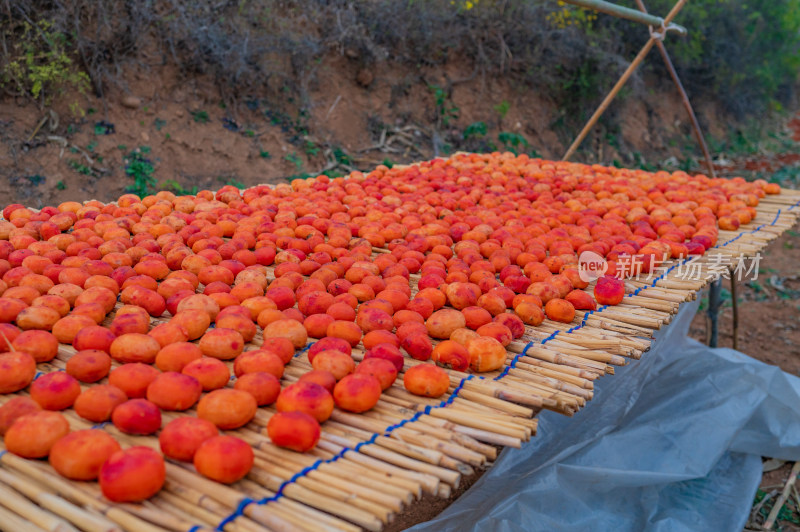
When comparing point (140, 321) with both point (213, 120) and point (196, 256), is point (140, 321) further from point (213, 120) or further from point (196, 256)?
point (213, 120)

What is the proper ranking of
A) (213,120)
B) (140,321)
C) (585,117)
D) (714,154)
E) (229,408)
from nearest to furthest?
(229,408), (140,321), (213,120), (585,117), (714,154)

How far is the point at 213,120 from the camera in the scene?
6.88 m

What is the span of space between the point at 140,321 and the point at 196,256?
57cm

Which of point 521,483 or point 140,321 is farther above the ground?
point 140,321

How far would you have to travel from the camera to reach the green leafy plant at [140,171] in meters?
5.84

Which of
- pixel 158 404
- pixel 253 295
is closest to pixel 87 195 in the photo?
pixel 253 295

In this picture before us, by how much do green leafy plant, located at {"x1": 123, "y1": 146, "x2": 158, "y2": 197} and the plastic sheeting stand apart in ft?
15.9

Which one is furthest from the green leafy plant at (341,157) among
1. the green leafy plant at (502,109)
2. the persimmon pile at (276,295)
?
the persimmon pile at (276,295)

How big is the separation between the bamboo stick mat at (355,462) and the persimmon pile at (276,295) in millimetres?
35

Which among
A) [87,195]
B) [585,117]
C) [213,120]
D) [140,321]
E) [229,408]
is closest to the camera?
[229,408]

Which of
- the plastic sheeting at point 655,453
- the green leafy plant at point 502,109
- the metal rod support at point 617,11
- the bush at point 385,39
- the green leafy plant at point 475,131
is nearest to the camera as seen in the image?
the plastic sheeting at point 655,453

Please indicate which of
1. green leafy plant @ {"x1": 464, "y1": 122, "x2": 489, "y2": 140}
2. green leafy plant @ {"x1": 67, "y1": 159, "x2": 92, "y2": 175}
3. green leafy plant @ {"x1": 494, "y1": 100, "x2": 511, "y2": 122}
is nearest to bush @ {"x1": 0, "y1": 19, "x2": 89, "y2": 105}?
green leafy plant @ {"x1": 67, "y1": 159, "x2": 92, "y2": 175}

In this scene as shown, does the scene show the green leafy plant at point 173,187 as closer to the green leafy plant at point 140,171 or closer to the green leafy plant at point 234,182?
the green leafy plant at point 140,171

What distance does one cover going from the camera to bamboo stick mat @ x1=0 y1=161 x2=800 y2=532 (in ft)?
3.47
